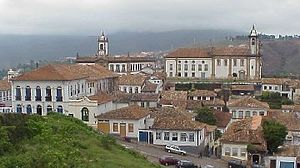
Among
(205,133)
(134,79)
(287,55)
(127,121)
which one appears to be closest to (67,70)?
(127,121)

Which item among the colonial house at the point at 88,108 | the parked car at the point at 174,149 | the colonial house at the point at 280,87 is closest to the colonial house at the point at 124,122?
the colonial house at the point at 88,108

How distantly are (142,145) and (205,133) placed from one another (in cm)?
437

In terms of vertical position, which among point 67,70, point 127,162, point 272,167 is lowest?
point 272,167

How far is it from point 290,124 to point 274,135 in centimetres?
703

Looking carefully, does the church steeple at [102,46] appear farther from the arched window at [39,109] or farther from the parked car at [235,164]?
the parked car at [235,164]

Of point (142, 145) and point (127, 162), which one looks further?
point (142, 145)

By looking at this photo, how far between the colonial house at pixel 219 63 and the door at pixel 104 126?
139ft

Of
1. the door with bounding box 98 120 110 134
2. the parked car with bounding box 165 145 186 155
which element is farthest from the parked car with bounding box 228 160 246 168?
the door with bounding box 98 120 110 134

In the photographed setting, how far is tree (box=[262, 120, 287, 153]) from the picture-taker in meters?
32.6

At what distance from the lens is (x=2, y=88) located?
6331 cm

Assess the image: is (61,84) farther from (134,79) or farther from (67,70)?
(134,79)

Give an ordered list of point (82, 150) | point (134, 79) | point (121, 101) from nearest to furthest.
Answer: point (82, 150), point (121, 101), point (134, 79)

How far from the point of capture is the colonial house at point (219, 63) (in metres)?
76.1

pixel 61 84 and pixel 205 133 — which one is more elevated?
pixel 61 84
